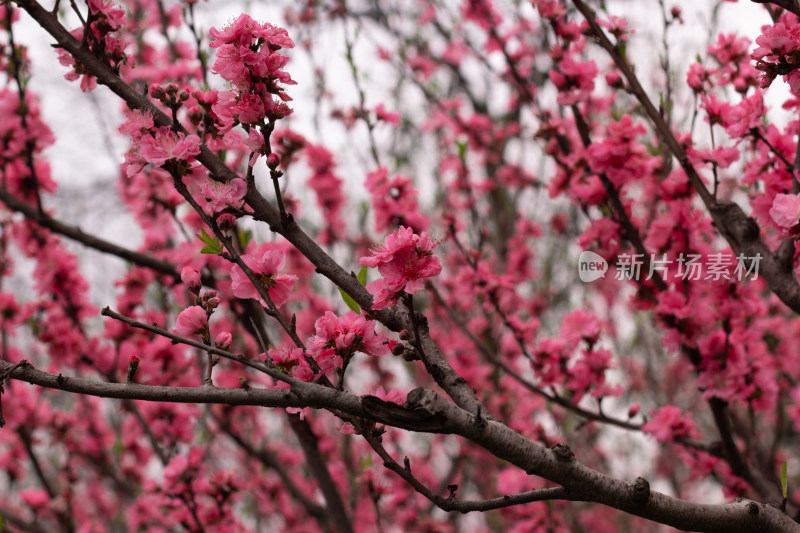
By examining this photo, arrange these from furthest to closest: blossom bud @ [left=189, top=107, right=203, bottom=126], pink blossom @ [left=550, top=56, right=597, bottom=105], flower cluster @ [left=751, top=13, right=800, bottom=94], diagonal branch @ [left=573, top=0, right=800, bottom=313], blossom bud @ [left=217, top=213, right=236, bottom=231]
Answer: pink blossom @ [left=550, top=56, right=597, bottom=105] < diagonal branch @ [left=573, top=0, right=800, bottom=313] < blossom bud @ [left=189, top=107, right=203, bottom=126] < blossom bud @ [left=217, top=213, right=236, bottom=231] < flower cluster @ [left=751, top=13, right=800, bottom=94]

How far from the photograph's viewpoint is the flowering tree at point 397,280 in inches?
61.4

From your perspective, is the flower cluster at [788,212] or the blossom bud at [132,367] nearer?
the blossom bud at [132,367]

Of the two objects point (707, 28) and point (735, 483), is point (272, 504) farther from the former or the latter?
point (707, 28)

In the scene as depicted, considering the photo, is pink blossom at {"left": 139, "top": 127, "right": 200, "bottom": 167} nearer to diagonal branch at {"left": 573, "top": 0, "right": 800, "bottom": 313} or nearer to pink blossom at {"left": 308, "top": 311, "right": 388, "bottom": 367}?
pink blossom at {"left": 308, "top": 311, "right": 388, "bottom": 367}

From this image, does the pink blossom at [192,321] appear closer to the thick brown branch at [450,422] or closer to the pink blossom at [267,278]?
the pink blossom at [267,278]

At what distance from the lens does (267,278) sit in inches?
68.7

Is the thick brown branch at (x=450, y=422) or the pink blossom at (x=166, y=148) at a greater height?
the pink blossom at (x=166, y=148)

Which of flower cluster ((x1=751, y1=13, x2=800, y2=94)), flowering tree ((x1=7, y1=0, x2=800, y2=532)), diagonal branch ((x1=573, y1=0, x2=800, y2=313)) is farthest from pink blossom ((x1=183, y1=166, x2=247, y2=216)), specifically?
diagonal branch ((x1=573, y1=0, x2=800, y2=313))

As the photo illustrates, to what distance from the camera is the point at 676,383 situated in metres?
7.98

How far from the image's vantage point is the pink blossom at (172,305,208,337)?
5.18ft

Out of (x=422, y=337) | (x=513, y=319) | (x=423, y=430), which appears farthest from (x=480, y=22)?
(x=423, y=430)

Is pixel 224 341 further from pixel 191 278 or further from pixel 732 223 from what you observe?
Answer: pixel 732 223

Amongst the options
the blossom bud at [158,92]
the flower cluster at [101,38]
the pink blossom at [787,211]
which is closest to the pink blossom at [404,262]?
the blossom bud at [158,92]

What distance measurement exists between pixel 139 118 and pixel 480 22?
4050 millimetres
